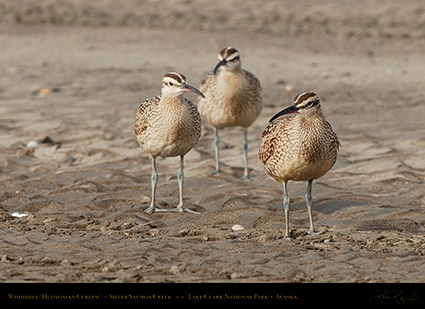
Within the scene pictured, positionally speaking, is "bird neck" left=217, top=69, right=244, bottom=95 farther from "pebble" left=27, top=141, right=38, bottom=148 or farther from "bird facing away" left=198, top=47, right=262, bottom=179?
"pebble" left=27, top=141, right=38, bottom=148

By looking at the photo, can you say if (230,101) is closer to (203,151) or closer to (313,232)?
(203,151)

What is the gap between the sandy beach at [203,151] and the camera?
6.80 metres

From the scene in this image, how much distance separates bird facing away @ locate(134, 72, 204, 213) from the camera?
850 cm

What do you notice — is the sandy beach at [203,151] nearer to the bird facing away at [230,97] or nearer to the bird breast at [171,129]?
the bird facing away at [230,97]

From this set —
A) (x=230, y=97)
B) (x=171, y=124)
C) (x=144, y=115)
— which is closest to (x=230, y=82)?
(x=230, y=97)

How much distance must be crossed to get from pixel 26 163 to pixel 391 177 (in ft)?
14.9

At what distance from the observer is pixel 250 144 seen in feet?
36.8

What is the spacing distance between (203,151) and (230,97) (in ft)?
3.30

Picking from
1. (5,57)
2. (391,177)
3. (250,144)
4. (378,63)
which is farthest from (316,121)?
(5,57)

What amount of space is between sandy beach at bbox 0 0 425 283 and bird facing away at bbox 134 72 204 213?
626mm

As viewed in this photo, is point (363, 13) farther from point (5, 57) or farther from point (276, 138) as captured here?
point (276, 138)
